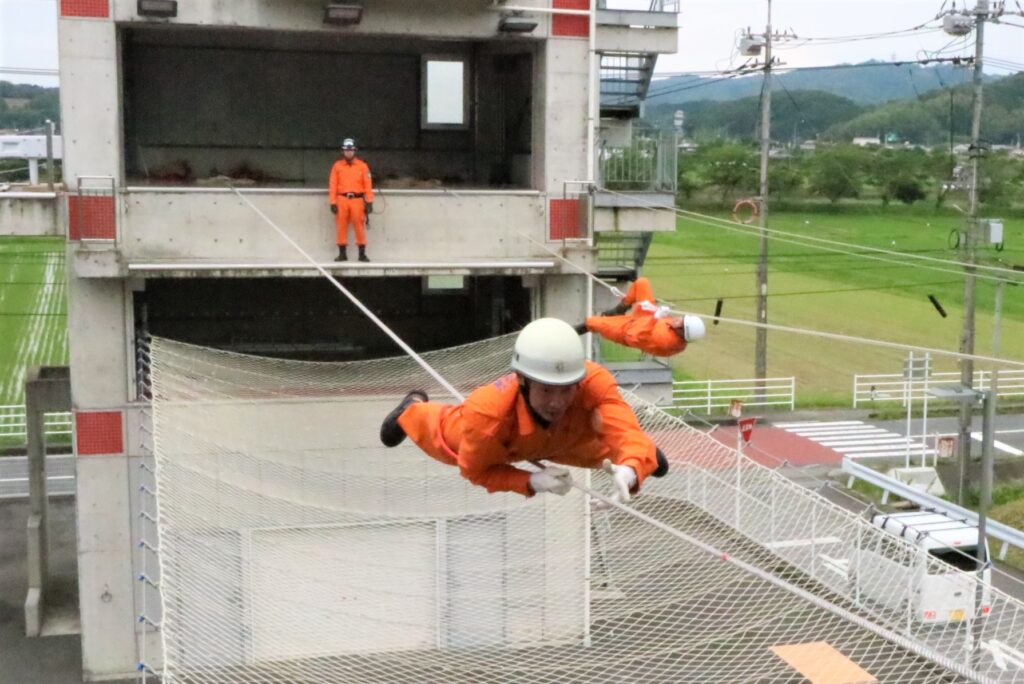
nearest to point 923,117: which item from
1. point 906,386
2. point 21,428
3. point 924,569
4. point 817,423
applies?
point 906,386

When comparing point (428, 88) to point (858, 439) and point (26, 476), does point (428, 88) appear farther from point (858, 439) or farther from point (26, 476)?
point (858, 439)

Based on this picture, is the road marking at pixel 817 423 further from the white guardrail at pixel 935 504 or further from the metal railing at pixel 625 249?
the metal railing at pixel 625 249

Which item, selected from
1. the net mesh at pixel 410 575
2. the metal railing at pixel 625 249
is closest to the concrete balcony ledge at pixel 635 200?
the metal railing at pixel 625 249

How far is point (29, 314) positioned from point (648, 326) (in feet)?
82.2

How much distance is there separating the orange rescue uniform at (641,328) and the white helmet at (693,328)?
0.47 feet

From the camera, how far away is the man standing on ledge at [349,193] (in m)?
8.28

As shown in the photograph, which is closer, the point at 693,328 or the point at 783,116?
the point at 693,328

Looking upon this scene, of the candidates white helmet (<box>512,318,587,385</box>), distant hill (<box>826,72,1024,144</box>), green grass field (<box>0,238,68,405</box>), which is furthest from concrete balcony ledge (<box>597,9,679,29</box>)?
distant hill (<box>826,72,1024,144</box>)

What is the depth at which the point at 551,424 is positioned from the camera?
3766 mm

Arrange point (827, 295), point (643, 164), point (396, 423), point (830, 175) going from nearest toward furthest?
point (396, 423) < point (643, 164) < point (827, 295) < point (830, 175)

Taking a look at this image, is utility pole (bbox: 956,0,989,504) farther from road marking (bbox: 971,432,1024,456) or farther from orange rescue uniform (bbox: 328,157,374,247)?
orange rescue uniform (bbox: 328,157,374,247)

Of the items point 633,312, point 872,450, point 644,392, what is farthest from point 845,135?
point 633,312

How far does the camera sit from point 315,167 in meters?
10.7

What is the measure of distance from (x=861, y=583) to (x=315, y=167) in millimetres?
5780
